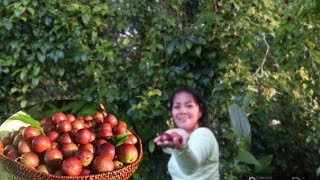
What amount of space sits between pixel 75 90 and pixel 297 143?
1.98 m

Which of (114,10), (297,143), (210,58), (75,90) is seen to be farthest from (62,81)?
(297,143)

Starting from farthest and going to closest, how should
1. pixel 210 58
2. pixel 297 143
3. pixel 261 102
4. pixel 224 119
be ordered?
pixel 297 143, pixel 261 102, pixel 224 119, pixel 210 58

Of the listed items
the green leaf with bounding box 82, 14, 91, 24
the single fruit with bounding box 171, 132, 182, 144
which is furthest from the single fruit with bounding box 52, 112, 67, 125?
the green leaf with bounding box 82, 14, 91, 24

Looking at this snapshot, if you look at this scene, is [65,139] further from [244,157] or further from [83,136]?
[244,157]

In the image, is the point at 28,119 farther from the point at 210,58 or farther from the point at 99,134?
the point at 210,58

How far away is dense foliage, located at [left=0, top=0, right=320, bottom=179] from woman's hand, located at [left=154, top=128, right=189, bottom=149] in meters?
1.38

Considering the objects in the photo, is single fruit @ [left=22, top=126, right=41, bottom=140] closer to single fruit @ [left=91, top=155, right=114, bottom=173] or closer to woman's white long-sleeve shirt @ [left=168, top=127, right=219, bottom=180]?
single fruit @ [left=91, top=155, right=114, bottom=173]

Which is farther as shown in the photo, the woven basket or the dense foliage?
the dense foliage

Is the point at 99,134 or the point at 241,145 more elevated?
the point at 99,134

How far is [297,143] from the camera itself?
3.76 metres

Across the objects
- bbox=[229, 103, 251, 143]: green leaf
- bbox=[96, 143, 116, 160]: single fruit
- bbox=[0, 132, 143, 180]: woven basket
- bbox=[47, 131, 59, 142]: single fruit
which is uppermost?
bbox=[47, 131, 59, 142]: single fruit

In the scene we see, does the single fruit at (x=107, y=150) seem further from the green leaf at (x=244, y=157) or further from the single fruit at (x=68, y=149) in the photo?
the green leaf at (x=244, y=157)

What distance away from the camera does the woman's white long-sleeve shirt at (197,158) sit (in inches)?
43.7

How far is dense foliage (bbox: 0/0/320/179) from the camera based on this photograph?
2.42 meters
